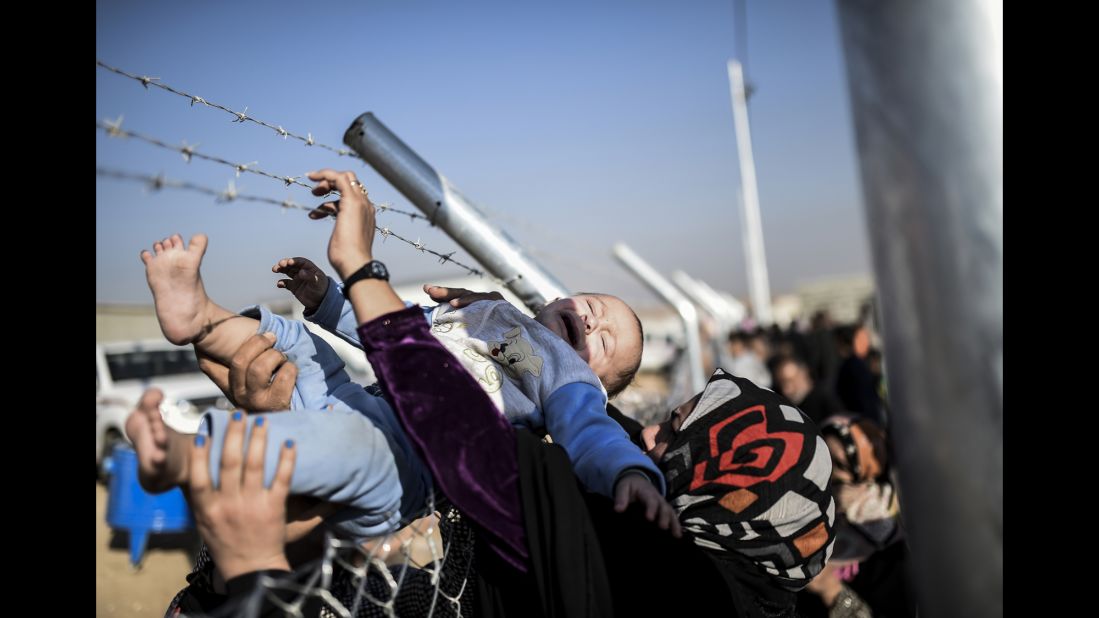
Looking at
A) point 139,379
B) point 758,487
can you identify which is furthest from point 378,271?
point 139,379

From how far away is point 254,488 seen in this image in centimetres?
121

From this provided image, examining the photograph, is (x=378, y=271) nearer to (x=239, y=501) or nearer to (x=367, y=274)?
(x=367, y=274)

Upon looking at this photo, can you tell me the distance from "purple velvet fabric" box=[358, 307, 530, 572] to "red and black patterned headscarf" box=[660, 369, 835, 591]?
0.43 meters

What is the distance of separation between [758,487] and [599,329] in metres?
0.76

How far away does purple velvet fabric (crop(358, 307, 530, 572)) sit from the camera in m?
1.35

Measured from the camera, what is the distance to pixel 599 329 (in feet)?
7.32

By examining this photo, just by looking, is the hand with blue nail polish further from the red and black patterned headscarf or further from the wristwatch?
the red and black patterned headscarf

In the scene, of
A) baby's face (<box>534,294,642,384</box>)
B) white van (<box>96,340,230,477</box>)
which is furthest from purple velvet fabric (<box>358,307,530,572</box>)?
white van (<box>96,340,230,477</box>)

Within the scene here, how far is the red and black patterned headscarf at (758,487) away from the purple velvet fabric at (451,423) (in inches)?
16.9

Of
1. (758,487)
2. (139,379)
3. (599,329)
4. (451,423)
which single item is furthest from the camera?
(139,379)
